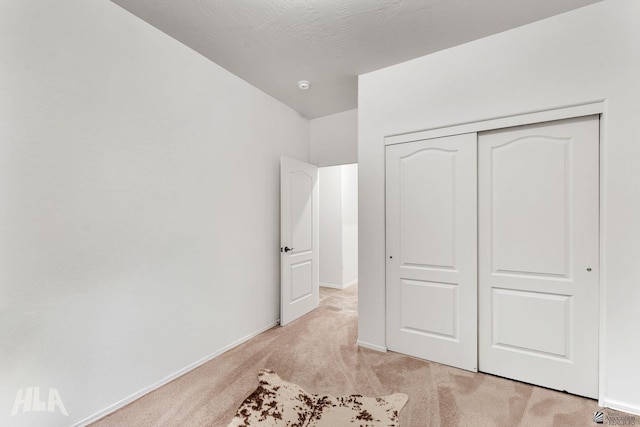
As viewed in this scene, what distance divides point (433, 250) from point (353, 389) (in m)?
1.31

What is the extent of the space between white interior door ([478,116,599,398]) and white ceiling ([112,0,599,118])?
0.85 m

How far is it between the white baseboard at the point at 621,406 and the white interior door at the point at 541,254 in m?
0.09

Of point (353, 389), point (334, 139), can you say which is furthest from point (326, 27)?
point (353, 389)

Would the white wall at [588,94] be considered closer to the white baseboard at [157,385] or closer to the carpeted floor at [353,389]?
the carpeted floor at [353,389]

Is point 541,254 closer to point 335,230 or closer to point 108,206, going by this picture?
point 108,206

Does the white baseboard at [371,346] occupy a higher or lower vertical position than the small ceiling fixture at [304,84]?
lower

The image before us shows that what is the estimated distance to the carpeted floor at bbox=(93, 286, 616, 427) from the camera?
1792mm

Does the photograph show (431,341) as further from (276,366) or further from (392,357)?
(276,366)

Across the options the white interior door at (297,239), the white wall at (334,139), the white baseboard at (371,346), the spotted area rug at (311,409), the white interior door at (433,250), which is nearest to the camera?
the spotted area rug at (311,409)

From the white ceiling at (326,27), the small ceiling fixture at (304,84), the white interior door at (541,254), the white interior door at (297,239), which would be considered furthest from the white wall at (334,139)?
the white interior door at (541,254)

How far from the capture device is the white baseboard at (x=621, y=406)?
5.86 ft

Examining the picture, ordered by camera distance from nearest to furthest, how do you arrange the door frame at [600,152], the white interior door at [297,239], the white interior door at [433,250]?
the door frame at [600,152] → the white interior door at [433,250] → the white interior door at [297,239]

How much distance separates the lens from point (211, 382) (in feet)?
7.22

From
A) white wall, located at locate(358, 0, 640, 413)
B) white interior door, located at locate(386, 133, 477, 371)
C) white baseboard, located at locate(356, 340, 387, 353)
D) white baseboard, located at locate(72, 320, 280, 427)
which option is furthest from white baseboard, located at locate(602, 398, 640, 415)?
white baseboard, located at locate(72, 320, 280, 427)
